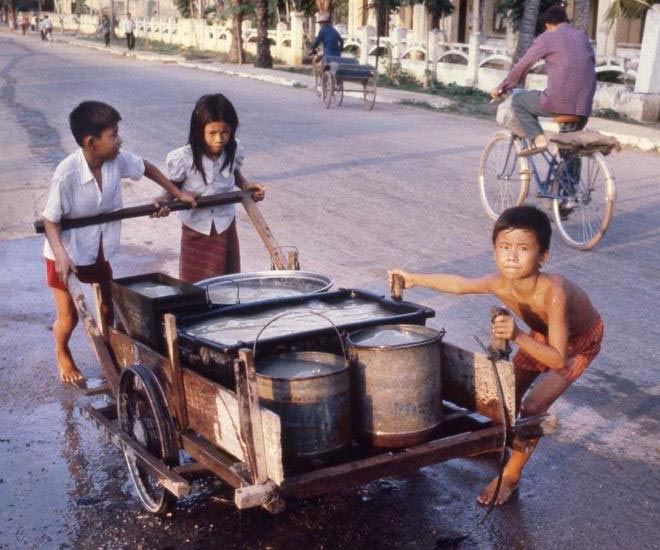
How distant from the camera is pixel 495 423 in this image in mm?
3186

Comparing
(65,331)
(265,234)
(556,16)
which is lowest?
(65,331)

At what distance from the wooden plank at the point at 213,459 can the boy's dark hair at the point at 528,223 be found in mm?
1298

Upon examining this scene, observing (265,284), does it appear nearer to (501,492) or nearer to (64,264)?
(64,264)

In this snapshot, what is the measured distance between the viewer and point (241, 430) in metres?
2.78

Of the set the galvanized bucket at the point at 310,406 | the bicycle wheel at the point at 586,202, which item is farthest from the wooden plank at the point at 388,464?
the bicycle wheel at the point at 586,202

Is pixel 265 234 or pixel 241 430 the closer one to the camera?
pixel 241 430

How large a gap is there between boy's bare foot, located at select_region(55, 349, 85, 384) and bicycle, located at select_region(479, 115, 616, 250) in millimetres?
4498

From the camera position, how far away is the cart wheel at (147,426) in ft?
10.7

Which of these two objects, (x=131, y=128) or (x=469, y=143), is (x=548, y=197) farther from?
(x=131, y=128)

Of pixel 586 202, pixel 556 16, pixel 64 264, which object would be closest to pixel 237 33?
pixel 556 16

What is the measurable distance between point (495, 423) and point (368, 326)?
0.56m

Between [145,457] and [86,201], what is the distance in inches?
66.0

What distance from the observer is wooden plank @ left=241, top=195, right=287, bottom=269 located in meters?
4.50

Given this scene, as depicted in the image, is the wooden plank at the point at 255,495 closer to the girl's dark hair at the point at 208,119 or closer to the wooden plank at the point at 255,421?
the wooden plank at the point at 255,421
